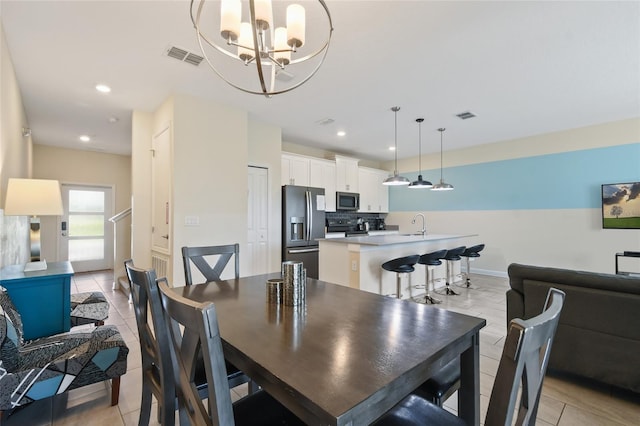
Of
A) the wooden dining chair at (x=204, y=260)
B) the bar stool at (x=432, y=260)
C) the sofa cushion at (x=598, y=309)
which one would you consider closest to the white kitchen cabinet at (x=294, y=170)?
the bar stool at (x=432, y=260)

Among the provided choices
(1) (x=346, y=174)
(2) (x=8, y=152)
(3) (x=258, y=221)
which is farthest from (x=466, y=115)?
(2) (x=8, y=152)

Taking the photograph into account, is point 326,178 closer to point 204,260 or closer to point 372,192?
point 372,192

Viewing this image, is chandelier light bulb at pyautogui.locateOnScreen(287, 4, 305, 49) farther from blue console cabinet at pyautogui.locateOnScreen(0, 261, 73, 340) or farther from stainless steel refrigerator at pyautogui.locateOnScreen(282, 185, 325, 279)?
stainless steel refrigerator at pyautogui.locateOnScreen(282, 185, 325, 279)

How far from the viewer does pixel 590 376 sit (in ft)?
6.66

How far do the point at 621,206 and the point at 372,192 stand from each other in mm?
4389

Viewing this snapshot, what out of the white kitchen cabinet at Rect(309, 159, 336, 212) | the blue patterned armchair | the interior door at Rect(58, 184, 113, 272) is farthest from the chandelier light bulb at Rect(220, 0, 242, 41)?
the interior door at Rect(58, 184, 113, 272)

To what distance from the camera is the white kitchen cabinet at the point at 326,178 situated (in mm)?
5980

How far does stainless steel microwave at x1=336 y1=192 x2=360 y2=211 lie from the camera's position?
646 cm

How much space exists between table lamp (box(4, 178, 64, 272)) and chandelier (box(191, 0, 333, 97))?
A: 1.94 m

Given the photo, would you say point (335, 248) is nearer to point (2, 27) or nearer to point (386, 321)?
point (386, 321)

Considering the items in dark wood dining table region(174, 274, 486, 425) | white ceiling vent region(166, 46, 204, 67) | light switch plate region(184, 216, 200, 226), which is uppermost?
white ceiling vent region(166, 46, 204, 67)

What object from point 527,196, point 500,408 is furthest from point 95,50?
point 527,196

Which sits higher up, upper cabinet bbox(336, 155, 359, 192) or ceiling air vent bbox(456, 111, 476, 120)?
ceiling air vent bbox(456, 111, 476, 120)

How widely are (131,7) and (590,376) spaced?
4177 millimetres
